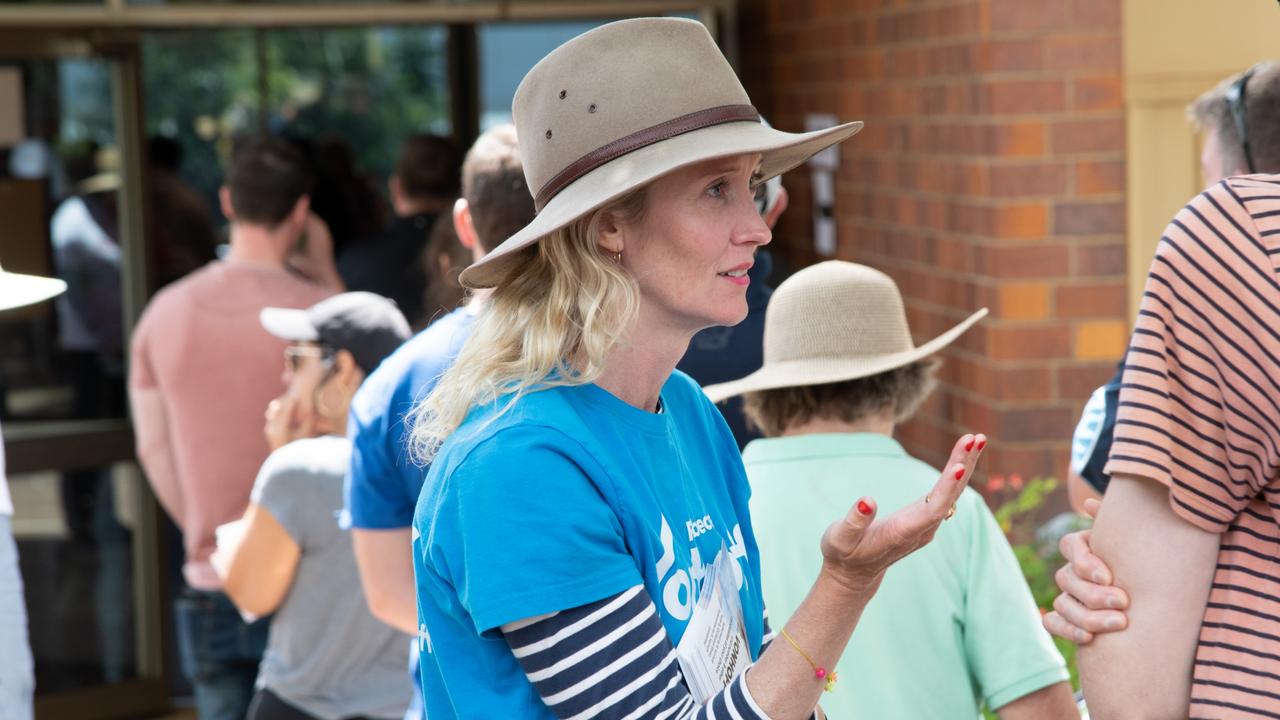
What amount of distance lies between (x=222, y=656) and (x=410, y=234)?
167 centimetres

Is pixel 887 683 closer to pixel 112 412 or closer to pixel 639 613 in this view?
pixel 639 613

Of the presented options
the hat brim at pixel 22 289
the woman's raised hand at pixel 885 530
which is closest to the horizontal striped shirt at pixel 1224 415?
the woman's raised hand at pixel 885 530

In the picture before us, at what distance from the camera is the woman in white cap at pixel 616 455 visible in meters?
1.49

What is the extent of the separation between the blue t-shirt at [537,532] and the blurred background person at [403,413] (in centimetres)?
104

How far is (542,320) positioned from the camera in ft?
5.56

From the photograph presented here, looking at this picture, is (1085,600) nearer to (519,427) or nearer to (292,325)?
(519,427)

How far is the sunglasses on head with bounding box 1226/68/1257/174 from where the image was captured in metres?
2.40

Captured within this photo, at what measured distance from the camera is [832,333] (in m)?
2.55

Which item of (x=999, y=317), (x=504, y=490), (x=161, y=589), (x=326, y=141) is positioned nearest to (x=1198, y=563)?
(x=504, y=490)

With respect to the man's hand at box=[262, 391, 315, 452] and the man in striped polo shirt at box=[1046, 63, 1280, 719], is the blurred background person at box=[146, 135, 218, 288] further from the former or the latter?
the man in striped polo shirt at box=[1046, 63, 1280, 719]

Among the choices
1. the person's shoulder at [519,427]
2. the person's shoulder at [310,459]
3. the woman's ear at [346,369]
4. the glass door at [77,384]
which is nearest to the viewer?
the person's shoulder at [519,427]

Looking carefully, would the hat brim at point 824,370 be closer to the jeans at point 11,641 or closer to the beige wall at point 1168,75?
the jeans at point 11,641

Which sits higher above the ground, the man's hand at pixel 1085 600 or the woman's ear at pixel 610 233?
the woman's ear at pixel 610 233

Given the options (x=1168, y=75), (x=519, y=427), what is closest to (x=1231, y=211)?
(x=519, y=427)
